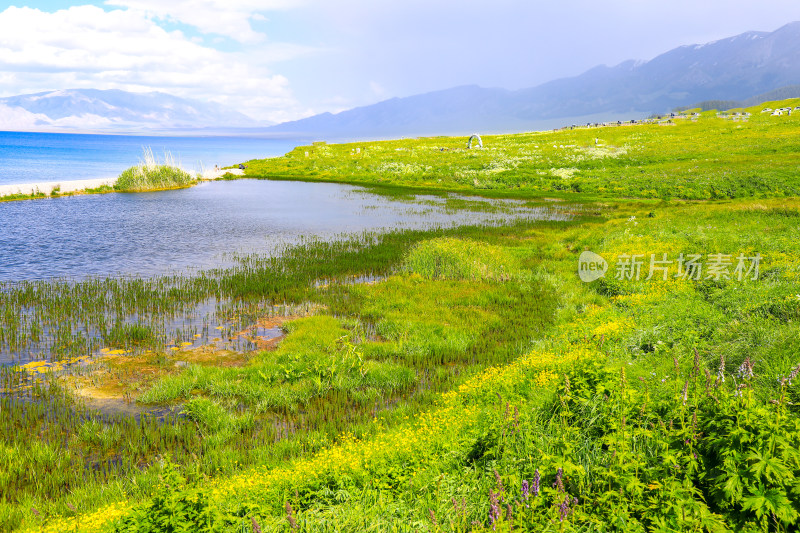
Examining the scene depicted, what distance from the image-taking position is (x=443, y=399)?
10.8 m

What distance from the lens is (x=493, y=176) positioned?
204 ft

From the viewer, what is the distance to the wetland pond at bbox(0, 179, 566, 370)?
48.9 ft

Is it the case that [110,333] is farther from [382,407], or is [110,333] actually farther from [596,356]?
[596,356]

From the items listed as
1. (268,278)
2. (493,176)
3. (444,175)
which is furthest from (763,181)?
(268,278)

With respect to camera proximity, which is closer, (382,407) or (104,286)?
(382,407)

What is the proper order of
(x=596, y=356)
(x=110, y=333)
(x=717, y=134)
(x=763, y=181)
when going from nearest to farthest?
(x=596, y=356), (x=110, y=333), (x=763, y=181), (x=717, y=134)

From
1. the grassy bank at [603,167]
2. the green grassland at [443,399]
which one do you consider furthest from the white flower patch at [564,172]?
the green grassland at [443,399]

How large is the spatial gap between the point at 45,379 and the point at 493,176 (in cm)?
5675

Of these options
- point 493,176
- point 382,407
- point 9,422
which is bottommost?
point 382,407
